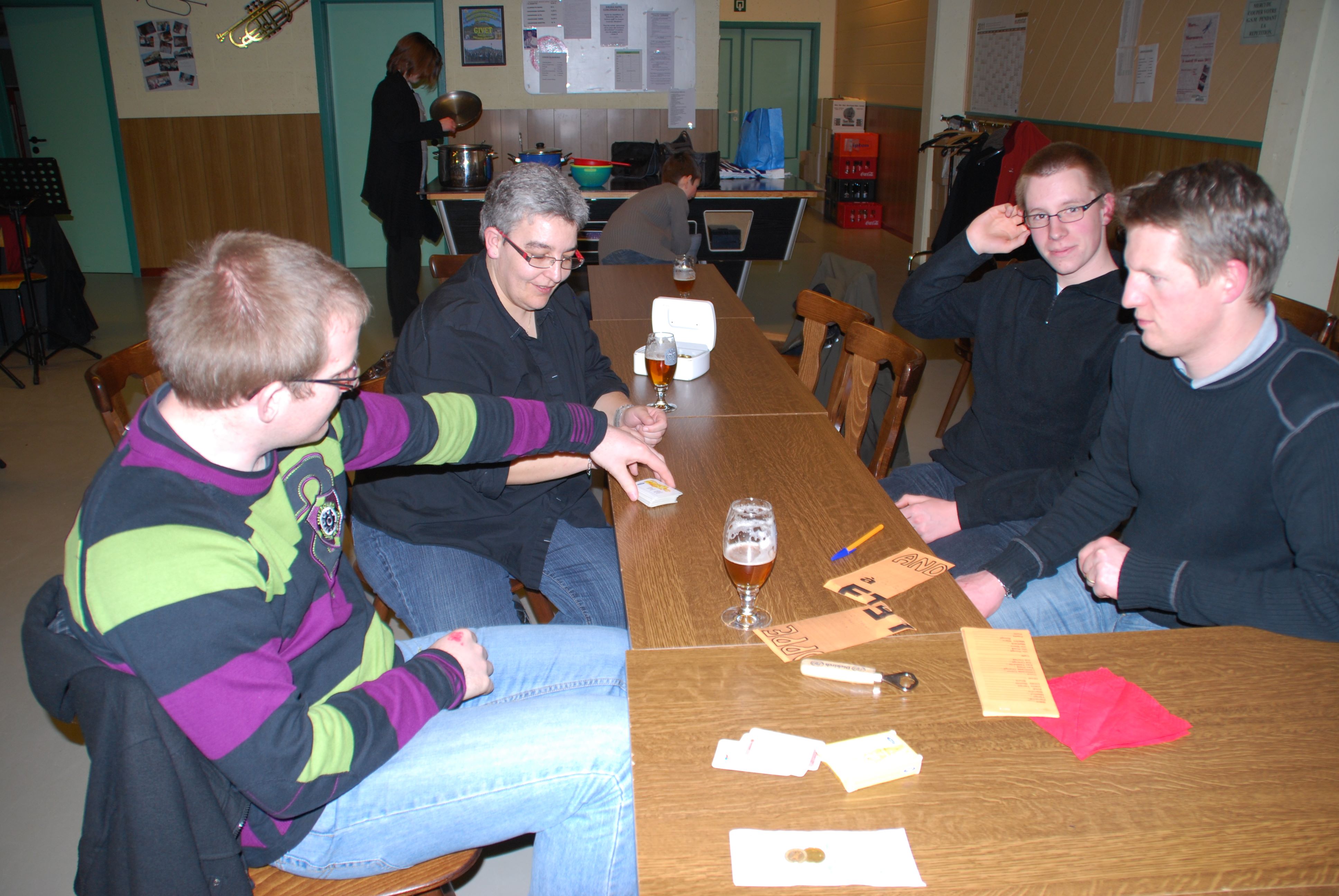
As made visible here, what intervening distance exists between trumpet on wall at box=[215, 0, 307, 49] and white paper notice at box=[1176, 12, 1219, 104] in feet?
20.7

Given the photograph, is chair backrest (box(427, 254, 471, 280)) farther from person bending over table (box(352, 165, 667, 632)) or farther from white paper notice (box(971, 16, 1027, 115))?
white paper notice (box(971, 16, 1027, 115))

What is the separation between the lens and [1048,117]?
6121 mm

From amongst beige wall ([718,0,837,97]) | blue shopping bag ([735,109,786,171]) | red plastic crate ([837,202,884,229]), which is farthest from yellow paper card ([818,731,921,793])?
beige wall ([718,0,837,97])

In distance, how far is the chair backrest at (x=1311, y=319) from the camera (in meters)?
2.51

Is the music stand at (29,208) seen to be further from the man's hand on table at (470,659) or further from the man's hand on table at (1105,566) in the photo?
the man's hand on table at (1105,566)

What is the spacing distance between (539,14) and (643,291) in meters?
4.42

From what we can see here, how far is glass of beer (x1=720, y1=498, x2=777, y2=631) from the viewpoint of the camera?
1275 mm

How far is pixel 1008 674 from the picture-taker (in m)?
1.20

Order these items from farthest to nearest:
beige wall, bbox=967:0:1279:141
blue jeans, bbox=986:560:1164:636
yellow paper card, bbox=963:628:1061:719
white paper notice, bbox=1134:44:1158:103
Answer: white paper notice, bbox=1134:44:1158:103 < beige wall, bbox=967:0:1279:141 < blue jeans, bbox=986:560:1164:636 < yellow paper card, bbox=963:628:1061:719

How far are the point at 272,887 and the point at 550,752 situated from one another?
0.43 metres

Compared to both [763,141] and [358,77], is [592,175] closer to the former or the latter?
[763,141]

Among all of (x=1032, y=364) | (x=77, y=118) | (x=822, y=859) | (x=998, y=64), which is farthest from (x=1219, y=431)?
(x=77, y=118)

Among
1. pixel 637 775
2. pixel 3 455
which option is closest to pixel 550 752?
pixel 637 775

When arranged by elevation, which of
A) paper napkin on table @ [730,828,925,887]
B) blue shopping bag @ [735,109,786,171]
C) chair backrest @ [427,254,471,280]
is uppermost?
blue shopping bag @ [735,109,786,171]
